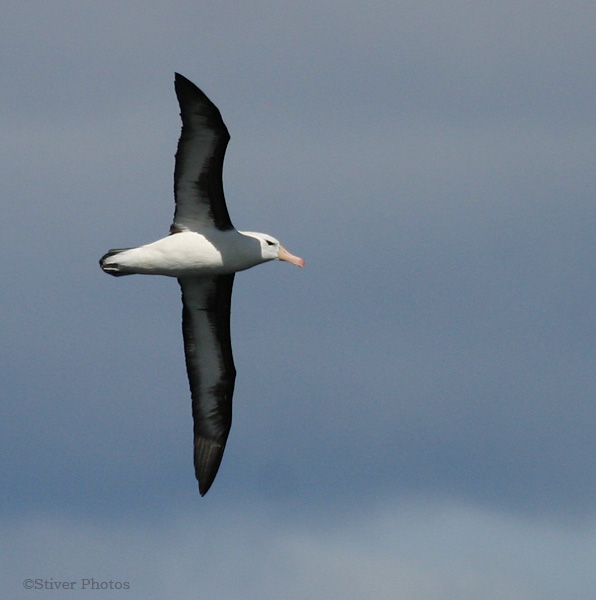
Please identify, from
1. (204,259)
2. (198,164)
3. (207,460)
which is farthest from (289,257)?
(207,460)

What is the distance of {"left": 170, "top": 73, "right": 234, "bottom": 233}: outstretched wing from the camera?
81.5 feet

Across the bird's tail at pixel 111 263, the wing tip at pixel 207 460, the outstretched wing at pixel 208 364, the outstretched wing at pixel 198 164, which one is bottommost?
the wing tip at pixel 207 460

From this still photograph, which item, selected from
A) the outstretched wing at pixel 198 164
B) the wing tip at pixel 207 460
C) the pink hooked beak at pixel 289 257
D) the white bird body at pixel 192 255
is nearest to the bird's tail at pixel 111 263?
the white bird body at pixel 192 255

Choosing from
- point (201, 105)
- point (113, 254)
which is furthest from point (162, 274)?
point (201, 105)

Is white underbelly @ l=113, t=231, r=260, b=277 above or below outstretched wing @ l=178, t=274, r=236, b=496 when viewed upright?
above

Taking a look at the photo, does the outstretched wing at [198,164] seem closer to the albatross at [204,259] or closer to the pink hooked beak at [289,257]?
the albatross at [204,259]

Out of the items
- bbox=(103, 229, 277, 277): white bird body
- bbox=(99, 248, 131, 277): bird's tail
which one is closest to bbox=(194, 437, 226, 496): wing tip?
bbox=(103, 229, 277, 277): white bird body

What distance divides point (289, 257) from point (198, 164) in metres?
2.58

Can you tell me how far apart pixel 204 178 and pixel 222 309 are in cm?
298

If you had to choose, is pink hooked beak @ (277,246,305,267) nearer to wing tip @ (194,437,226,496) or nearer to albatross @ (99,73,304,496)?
albatross @ (99,73,304,496)

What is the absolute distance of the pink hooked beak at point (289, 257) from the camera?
2692 centimetres

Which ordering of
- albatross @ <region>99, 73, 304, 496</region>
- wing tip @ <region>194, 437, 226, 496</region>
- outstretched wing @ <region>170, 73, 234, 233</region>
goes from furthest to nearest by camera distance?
wing tip @ <region>194, 437, 226, 496</region>, albatross @ <region>99, 73, 304, 496</region>, outstretched wing @ <region>170, 73, 234, 233</region>

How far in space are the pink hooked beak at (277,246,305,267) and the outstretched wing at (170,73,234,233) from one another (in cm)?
112

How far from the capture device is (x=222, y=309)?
90.8 feet
